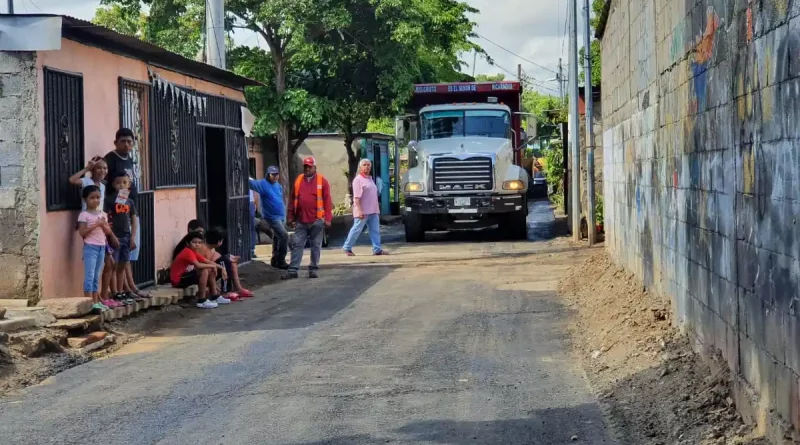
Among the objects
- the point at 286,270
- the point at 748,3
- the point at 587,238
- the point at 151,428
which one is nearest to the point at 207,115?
the point at 286,270

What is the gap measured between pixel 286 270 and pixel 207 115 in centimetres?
272

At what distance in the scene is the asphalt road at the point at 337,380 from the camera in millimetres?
6438

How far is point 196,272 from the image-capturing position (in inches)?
510

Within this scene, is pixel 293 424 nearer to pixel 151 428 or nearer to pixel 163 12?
pixel 151 428

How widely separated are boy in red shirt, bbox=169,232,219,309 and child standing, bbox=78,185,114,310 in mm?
2075

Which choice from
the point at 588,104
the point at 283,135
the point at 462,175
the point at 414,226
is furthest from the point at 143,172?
the point at 283,135

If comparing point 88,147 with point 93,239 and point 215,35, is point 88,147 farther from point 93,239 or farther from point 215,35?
point 215,35

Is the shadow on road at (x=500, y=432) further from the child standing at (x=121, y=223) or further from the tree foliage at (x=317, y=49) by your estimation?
the tree foliage at (x=317, y=49)

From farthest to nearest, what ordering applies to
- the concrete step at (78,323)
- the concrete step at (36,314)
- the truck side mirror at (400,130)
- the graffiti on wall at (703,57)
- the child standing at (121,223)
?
the truck side mirror at (400,130), the child standing at (121,223), the concrete step at (78,323), the concrete step at (36,314), the graffiti on wall at (703,57)

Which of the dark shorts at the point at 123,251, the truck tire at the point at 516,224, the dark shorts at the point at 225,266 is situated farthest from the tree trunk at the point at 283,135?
the dark shorts at the point at 123,251

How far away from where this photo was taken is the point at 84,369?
8.76 metres

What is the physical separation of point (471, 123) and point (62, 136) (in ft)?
45.5

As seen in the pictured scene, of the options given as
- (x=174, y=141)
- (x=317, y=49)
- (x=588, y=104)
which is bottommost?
(x=174, y=141)

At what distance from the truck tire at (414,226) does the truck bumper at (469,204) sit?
0.42 metres
